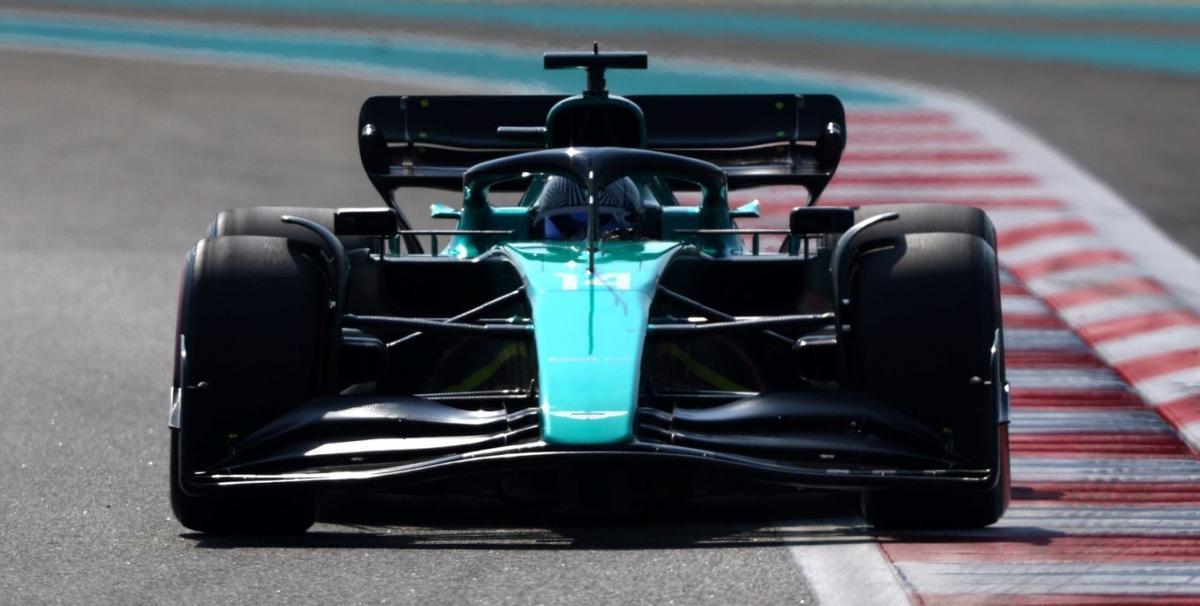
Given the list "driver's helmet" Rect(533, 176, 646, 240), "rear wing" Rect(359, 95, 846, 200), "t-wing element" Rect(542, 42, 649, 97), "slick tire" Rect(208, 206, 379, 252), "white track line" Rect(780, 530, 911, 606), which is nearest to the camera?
"white track line" Rect(780, 530, 911, 606)

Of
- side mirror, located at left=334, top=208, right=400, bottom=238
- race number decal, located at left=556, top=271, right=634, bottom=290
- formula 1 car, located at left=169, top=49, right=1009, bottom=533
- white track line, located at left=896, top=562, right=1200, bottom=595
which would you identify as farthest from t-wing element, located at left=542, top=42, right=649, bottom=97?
white track line, located at left=896, top=562, right=1200, bottom=595

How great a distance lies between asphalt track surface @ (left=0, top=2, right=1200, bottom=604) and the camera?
19.8 feet

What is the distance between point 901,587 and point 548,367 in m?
1.24

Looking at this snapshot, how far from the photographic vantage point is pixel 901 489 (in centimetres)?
645

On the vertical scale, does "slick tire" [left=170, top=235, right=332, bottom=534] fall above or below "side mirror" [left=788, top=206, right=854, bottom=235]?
below

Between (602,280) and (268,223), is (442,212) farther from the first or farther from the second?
(602,280)

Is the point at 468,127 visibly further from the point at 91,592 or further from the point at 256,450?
the point at 91,592

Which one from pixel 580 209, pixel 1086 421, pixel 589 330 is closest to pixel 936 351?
pixel 589 330

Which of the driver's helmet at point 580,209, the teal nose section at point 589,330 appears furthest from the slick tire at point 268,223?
the driver's helmet at point 580,209

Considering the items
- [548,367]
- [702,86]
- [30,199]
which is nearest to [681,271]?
[548,367]

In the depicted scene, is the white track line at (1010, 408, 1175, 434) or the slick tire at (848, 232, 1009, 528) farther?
the white track line at (1010, 408, 1175, 434)

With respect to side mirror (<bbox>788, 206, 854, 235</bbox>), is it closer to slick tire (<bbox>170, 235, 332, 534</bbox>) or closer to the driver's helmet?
the driver's helmet

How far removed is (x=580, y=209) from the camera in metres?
8.26

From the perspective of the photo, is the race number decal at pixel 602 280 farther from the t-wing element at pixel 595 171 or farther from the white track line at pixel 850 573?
the white track line at pixel 850 573
